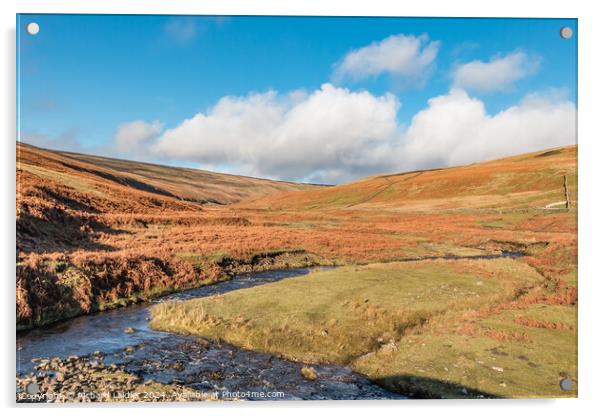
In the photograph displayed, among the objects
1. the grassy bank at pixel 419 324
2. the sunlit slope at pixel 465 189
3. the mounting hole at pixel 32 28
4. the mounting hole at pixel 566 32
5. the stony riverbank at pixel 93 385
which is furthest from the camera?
the mounting hole at pixel 566 32

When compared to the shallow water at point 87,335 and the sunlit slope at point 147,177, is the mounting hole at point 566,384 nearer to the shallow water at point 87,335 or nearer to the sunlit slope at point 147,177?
the sunlit slope at point 147,177

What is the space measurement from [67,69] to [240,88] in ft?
18.4

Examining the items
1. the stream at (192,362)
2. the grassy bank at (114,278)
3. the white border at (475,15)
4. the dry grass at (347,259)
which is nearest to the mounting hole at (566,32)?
the white border at (475,15)

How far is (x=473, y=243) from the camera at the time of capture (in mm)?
14828

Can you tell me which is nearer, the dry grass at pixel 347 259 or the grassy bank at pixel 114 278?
the dry grass at pixel 347 259

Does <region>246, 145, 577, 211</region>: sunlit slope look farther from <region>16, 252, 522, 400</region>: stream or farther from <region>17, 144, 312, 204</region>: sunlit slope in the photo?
<region>16, 252, 522, 400</region>: stream

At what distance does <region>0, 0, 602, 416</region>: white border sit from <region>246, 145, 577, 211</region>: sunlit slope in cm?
83

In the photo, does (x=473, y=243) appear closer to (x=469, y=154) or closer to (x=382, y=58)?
(x=469, y=154)

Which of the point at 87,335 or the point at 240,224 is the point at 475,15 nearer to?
the point at 240,224

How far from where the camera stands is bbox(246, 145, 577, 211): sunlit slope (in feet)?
42.5

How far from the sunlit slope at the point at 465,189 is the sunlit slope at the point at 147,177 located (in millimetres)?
746

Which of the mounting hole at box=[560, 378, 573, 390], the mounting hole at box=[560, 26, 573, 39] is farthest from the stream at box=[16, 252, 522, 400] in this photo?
the mounting hole at box=[560, 26, 573, 39]

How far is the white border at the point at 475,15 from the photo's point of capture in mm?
11969

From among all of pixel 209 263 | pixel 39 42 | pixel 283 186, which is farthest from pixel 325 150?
pixel 39 42
